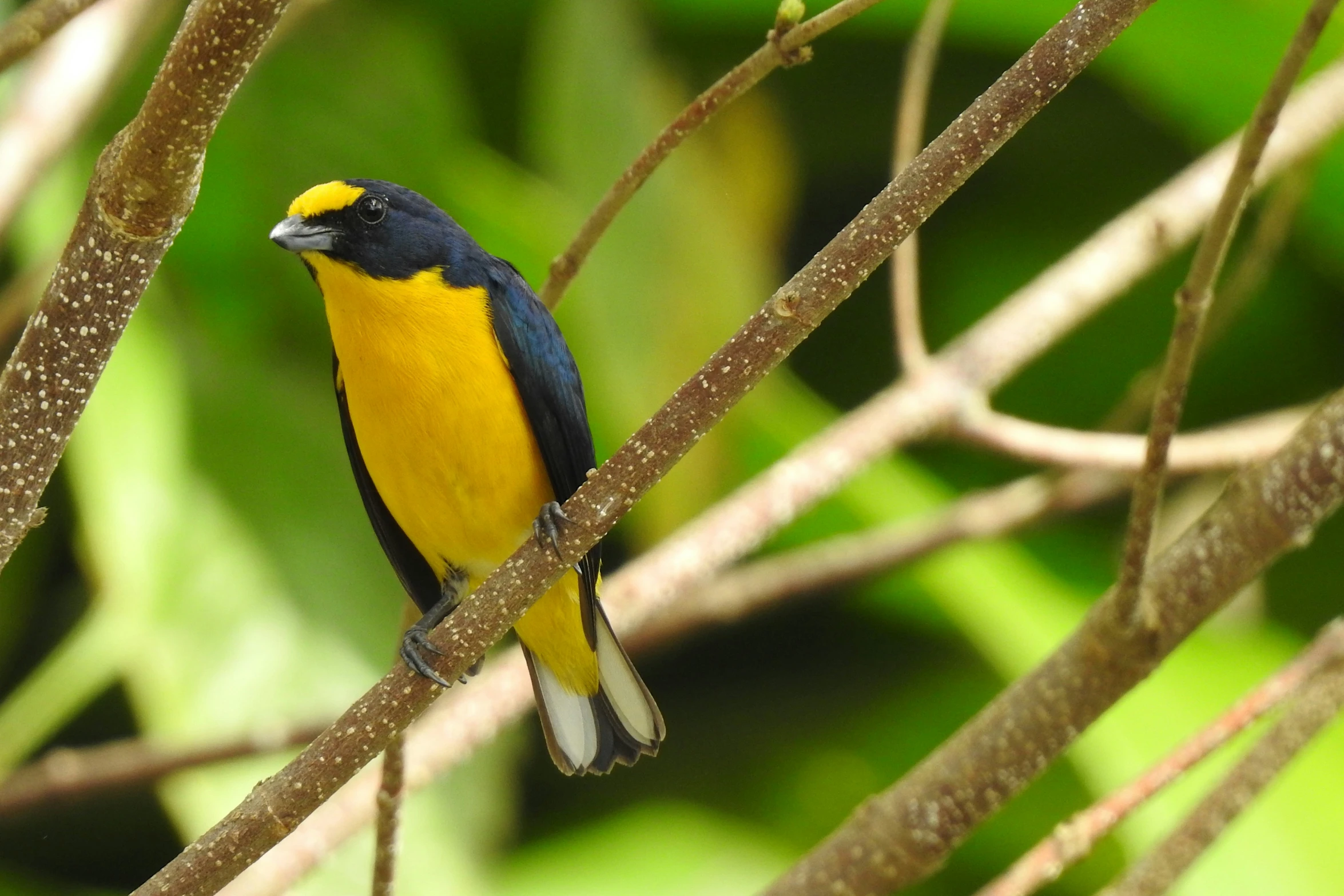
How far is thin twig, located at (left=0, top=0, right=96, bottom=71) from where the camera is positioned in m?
1.25

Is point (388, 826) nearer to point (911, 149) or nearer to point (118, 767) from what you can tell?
point (118, 767)

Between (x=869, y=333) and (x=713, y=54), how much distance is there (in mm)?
962

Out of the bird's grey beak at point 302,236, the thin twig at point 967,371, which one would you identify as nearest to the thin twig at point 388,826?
the thin twig at point 967,371

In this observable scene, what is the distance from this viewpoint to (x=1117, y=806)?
1623 mm

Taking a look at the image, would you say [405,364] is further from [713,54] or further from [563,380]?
[713,54]

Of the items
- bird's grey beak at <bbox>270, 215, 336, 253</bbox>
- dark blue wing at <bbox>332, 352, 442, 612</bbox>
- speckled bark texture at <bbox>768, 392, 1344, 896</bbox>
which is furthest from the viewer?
dark blue wing at <bbox>332, 352, 442, 612</bbox>

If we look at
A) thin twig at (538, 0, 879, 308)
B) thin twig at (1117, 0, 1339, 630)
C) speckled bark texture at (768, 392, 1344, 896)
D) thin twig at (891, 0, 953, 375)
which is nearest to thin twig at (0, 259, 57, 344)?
thin twig at (538, 0, 879, 308)

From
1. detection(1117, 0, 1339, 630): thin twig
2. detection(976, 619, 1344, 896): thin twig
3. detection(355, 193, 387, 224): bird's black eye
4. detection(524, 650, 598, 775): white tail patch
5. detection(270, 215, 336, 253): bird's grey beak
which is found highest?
detection(1117, 0, 1339, 630): thin twig

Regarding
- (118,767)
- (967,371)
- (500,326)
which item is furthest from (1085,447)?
(118,767)

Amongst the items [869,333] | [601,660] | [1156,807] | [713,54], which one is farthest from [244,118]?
[1156,807]

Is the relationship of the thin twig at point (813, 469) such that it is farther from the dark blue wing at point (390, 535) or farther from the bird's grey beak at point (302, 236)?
the bird's grey beak at point (302, 236)

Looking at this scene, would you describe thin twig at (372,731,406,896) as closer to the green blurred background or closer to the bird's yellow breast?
the bird's yellow breast

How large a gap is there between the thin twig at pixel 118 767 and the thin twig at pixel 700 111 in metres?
0.81

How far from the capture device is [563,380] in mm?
2066
